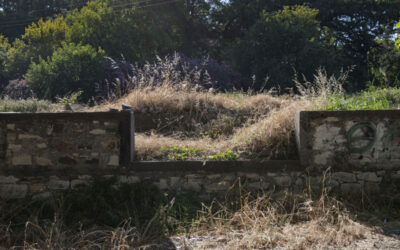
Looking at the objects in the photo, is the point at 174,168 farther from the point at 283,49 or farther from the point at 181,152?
the point at 283,49

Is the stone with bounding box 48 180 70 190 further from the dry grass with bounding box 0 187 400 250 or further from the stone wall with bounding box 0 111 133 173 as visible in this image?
the dry grass with bounding box 0 187 400 250

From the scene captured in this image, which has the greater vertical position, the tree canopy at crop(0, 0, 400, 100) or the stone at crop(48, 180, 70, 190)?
the tree canopy at crop(0, 0, 400, 100)

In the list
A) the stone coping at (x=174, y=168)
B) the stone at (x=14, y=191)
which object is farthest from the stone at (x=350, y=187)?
the stone at (x=14, y=191)

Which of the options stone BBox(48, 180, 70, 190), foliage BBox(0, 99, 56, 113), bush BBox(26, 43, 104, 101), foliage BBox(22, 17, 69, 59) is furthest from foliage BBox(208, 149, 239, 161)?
foliage BBox(22, 17, 69, 59)

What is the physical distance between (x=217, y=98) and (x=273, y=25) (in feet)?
23.5

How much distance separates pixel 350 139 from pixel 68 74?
8734 millimetres

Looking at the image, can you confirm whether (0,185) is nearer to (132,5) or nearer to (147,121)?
(147,121)

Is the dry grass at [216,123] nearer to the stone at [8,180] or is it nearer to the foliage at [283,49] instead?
the stone at [8,180]

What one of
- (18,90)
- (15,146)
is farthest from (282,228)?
(18,90)

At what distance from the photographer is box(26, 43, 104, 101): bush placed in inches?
421

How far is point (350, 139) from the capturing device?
4.71 metres

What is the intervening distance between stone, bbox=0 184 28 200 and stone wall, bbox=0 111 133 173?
0.80 ft

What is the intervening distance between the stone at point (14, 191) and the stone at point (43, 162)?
0.35 metres

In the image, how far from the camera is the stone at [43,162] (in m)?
4.75
